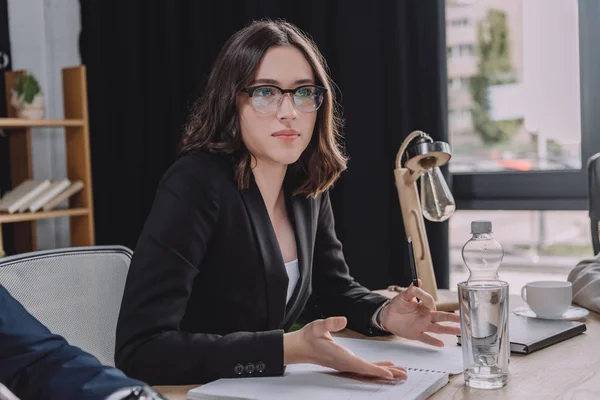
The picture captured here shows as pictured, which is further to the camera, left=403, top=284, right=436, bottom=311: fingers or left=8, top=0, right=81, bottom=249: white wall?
left=8, top=0, right=81, bottom=249: white wall

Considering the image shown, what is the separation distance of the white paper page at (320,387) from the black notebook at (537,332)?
0.22 metres

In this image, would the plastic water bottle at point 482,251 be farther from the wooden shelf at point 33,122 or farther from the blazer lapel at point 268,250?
the wooden shelf at point 33,122

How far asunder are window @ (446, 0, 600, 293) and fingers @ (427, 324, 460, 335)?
5.00 feet

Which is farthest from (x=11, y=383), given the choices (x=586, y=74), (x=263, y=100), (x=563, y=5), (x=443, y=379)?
(x=563, y=5)

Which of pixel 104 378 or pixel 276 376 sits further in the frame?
pixel 276 376

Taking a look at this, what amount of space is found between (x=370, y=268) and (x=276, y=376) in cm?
176

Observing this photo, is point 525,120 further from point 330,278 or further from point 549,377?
point 549,377

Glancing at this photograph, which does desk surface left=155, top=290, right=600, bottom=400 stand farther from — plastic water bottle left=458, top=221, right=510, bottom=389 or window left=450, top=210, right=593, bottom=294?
window left=450, top=210, right=593, bottom=294

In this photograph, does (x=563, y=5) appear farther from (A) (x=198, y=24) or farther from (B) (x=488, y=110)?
(A) (x=198, y=24)

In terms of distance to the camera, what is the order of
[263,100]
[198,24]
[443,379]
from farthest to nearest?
[198,24] < [263,100] < [443,379]

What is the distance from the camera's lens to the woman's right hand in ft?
3.30

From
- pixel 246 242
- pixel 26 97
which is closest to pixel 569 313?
pixel 246 242

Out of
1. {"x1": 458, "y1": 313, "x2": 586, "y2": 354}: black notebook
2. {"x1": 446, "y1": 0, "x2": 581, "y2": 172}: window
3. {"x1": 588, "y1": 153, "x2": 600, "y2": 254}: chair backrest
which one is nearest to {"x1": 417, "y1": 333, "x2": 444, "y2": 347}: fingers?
{"x1": 458, "y1": 313, "x2": 586, "y2": 354}: black notebook

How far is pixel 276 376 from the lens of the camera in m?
1.06
